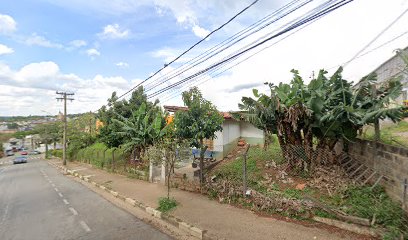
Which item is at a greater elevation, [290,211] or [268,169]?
[268,169]

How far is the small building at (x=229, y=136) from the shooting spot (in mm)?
16922

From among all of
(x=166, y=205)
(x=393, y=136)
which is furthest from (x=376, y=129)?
(x=166, y=205)

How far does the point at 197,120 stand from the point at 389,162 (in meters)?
6.47

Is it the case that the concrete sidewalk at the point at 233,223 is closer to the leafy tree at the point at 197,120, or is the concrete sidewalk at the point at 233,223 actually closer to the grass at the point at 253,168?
the grass at the point at 253,168

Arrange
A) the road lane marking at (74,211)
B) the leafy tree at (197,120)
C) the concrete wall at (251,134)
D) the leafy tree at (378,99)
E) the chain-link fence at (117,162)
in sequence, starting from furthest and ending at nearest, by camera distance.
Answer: the concrete wall at (251,134), the chain-link fence at (117,162), the leafy tree at (197,120), the road lane marking at (74,211), the leafy tree at (378,99)

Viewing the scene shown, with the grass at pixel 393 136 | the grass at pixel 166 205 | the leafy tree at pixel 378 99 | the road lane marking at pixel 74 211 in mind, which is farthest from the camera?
the road lane marking at pixel 74 211

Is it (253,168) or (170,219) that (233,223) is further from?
(253,168)

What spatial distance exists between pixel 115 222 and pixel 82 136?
90.4ft

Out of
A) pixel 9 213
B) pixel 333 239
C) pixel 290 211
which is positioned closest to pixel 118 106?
pixel 9 213

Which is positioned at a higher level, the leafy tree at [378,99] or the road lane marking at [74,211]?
the leafy tree at [378,99]

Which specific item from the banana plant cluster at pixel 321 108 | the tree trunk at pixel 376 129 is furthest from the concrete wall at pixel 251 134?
the tree trunk at pixel 376 129

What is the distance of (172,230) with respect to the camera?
25.5 feet

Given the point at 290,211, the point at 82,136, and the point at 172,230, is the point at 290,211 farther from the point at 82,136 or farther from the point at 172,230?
the point at 82,136

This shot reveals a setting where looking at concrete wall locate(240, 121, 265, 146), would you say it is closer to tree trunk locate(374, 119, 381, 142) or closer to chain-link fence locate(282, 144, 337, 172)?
chain-link fence locate(282, 144, 337, 172)
